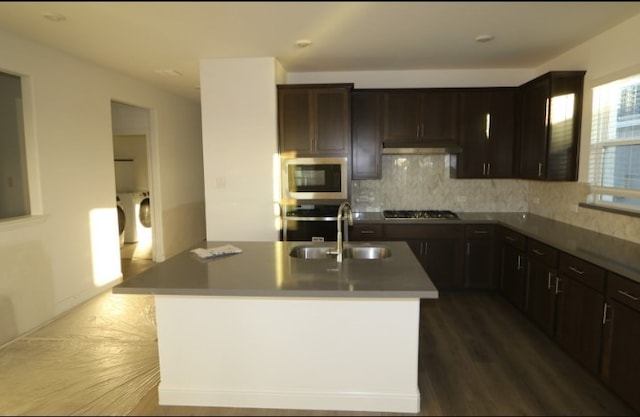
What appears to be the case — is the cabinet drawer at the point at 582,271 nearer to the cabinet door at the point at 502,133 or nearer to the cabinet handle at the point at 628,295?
the cabinet handle at the point at 628,295

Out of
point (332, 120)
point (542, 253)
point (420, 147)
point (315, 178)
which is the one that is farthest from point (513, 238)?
point (332, 120)

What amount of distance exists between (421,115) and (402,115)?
21cm

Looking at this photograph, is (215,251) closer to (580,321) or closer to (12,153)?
(12,153)

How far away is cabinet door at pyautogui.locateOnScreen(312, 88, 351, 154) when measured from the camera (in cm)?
414

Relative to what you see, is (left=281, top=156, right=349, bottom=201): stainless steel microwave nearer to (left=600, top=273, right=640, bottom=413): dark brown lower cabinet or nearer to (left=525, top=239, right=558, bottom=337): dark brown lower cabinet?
(left=525, top=239, right=558, bottom=337): dark brown lower cabinet

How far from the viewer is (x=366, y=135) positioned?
4.43 m

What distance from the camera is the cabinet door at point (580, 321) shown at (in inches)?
99.2

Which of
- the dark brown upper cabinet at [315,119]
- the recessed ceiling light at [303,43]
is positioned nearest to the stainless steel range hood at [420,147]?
the dark brown upper cabinet at [315,119]

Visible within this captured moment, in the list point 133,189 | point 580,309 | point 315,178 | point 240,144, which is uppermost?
point 240,144

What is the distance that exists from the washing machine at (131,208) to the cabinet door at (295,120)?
11.2ft

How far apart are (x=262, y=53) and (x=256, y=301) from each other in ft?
8.53

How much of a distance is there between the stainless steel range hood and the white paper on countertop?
229cm

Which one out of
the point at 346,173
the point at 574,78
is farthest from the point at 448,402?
the point at 574,78

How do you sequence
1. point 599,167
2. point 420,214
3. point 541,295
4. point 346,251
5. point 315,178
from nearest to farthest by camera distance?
point 346,251 → point 541,295 → point 599,167 → point 315,178 → point 420,214
